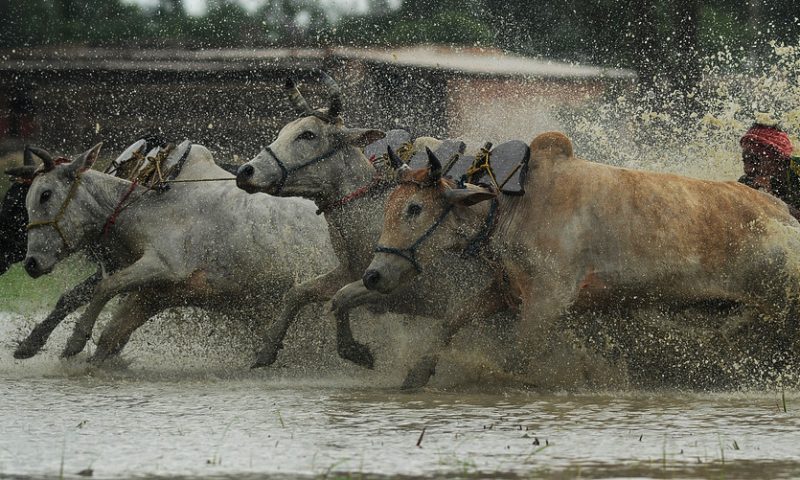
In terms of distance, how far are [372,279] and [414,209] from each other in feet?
1.43

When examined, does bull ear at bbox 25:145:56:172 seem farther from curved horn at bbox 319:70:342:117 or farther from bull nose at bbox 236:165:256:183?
curved horn at bbox 319:70:342:117

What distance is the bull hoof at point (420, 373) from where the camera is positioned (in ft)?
24.7

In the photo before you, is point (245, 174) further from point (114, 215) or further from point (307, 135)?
point (114, 215)

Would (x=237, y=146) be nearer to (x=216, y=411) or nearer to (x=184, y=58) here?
(x=184, y=58)

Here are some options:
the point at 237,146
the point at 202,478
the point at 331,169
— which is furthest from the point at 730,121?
the point at 237,146

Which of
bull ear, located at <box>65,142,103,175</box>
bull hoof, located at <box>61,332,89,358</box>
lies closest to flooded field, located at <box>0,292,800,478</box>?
bull hoof, located at <box>61,332,89,358</box>

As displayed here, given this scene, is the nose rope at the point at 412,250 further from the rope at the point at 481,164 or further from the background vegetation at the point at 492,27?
the background vegetation at the point at 492,27

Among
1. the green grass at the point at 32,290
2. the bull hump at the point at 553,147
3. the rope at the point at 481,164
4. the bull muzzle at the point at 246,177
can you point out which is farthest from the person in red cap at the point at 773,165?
the green grass at the point at 32,290

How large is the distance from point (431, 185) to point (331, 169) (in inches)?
35.1

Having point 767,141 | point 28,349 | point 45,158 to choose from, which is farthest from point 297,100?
point 767,141

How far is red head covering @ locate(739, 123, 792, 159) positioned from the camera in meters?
8.20

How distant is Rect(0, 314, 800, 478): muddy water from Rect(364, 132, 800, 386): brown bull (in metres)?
0.49

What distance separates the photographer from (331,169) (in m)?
8.20

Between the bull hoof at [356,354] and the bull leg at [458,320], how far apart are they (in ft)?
1.92
